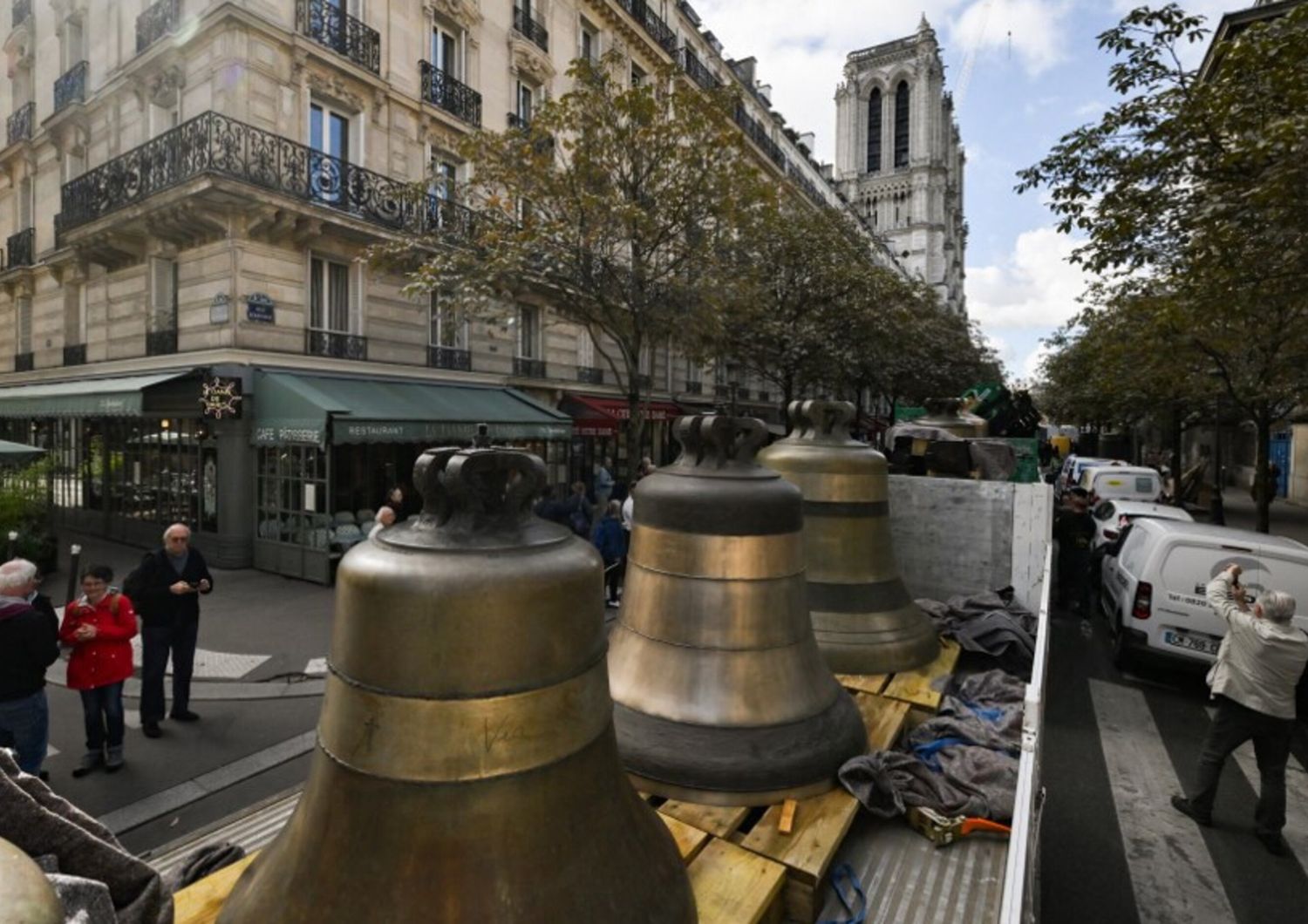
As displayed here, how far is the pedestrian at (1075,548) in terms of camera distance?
422 inches

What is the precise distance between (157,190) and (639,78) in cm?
1622

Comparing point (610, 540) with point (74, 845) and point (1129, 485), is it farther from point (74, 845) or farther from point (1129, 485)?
point (1129, 485)

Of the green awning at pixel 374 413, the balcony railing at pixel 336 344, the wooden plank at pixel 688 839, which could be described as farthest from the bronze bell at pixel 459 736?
the balcony railing at pixel 336 344

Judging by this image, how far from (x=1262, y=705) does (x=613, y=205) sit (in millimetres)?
11107

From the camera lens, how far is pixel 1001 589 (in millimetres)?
6098

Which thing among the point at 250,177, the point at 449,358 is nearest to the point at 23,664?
the point at 250,177

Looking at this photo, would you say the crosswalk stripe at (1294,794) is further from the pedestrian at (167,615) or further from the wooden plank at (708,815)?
the pedestrian at (167,615)

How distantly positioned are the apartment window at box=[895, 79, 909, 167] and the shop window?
89.8m

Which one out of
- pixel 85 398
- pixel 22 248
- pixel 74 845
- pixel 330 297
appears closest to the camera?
pixel 74 845

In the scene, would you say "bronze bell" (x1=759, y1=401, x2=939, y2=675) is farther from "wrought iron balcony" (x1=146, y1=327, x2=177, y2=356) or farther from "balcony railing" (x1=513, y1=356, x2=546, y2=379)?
"balcony railing" (x1=513, y1=356, x2=546, y2=379)

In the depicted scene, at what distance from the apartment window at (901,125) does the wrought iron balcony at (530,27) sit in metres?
77.9

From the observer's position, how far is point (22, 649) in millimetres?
4871

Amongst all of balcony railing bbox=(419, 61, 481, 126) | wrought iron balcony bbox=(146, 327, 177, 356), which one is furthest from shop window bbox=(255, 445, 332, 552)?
balcony railing bbox=(419, 61, 481, 126)

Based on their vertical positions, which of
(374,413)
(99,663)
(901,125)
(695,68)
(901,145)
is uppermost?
(901,125)
